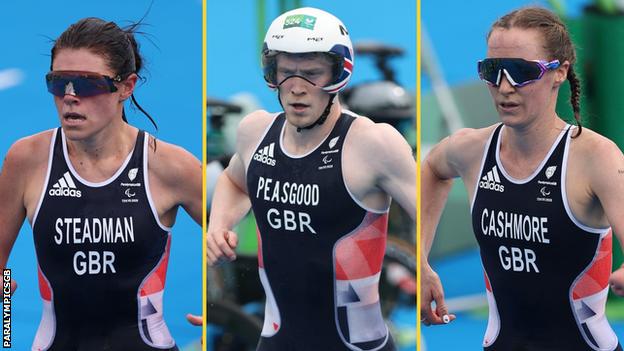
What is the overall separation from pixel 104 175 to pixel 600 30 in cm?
341

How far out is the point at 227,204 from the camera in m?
7.20

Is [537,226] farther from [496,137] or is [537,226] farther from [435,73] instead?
[435,73]

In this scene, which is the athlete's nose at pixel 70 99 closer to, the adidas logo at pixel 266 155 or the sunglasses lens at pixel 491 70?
the adidas logo at pixel 266 155

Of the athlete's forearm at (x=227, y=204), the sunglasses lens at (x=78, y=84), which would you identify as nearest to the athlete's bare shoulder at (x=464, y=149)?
the athlete's forearm at (x=227, y=204)

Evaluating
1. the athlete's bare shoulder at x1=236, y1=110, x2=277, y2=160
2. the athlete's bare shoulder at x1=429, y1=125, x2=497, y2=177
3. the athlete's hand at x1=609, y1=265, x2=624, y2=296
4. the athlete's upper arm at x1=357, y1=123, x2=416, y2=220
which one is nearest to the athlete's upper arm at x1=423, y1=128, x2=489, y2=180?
the athlete's bare shoulder at x1=429, y1=125, x2=497, y2=177

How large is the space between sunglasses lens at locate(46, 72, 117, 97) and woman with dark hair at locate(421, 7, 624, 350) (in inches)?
88.6

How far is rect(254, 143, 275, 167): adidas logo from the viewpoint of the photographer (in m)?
6.87

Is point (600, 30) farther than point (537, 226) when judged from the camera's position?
Yes

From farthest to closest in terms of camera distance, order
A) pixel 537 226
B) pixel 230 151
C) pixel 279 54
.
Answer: pixel 230 151 → pixel 279 54 → pixel 537 226

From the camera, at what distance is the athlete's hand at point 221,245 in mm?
6766

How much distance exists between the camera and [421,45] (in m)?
7.55

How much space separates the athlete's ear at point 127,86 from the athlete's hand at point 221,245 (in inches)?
39.1

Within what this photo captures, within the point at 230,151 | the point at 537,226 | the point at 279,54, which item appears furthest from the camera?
the point at 230,151

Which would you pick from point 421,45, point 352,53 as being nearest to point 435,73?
point 421,45
